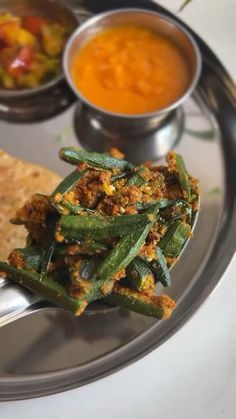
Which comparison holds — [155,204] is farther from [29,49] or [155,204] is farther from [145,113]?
[29,49]

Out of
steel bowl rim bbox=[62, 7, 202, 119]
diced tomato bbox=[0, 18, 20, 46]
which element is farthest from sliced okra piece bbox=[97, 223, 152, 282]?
diced tomato bbox=[0, 18, 20, 46]

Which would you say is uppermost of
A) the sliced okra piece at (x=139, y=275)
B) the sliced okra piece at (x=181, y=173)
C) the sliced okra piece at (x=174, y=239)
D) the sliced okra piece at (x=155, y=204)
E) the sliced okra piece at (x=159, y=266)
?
the sliced okra piece at (x=181, y=173)

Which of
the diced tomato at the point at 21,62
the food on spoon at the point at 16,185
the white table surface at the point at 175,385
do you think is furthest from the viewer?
the diced tomato at the point at 21,62

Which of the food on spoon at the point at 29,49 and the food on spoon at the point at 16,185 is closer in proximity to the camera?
the food on spoon at the point at 16,185

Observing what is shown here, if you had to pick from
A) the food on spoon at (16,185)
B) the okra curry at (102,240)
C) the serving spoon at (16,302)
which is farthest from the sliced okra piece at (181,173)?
the food on spoon at (16,185)

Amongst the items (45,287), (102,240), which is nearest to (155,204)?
(102,240)

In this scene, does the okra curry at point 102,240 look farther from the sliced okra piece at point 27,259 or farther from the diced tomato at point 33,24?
the diced tomato at point 33,24
